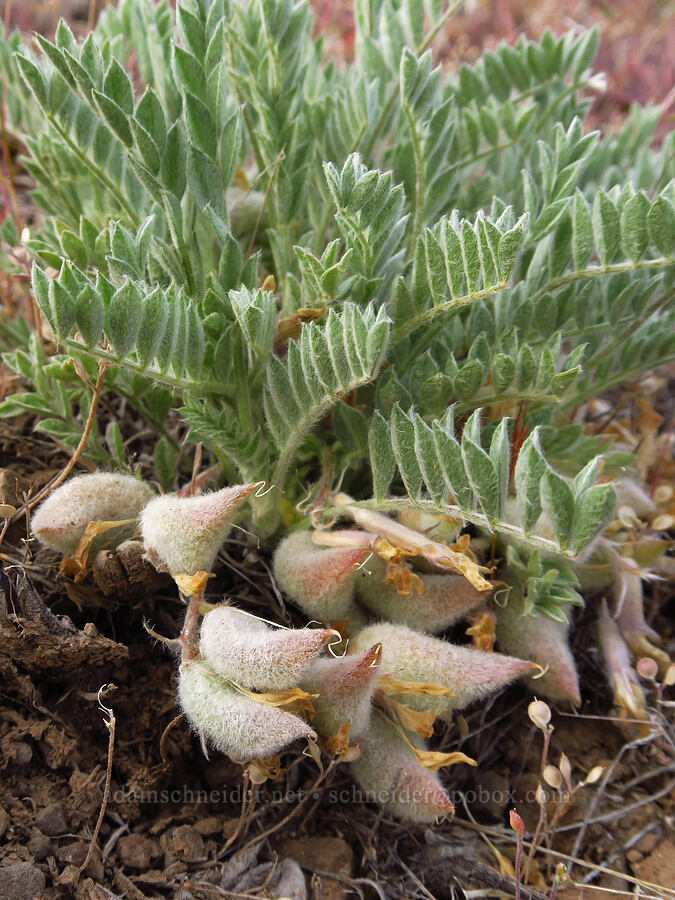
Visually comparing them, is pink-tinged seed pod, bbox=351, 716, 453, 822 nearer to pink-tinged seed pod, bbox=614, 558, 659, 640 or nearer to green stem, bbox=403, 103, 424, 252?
pink-tinged seed pod, bbox=614, 558, 659, 640

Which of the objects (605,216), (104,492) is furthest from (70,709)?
(605,216)

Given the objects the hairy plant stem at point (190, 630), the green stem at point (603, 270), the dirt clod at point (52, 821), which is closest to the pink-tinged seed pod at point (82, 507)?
the hairy plant stem at point (190, 630)

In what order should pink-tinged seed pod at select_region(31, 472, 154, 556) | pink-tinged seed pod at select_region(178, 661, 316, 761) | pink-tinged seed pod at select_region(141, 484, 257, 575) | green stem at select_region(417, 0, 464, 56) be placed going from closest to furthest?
1. pink-tinged seed pod at select_region(178, 661, 316, 761)
2. pink-tinged seed pod at select_region(141, 484, 257, 575)
3. pink-tinged seed pod at select_region(31, 472, 154, 556)
4. green stem at select_region(417, 0, 464, 56)

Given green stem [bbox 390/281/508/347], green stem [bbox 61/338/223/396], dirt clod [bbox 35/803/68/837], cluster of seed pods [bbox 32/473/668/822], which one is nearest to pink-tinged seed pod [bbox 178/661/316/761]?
cluster of seed pods [bbox 32/473/668/822]

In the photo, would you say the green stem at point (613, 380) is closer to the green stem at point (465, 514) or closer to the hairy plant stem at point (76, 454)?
the green stem at point (465, 514)

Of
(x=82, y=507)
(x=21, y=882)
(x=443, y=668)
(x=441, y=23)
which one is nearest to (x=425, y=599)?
(x=443, y=668)

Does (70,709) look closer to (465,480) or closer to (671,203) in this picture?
(465,480)

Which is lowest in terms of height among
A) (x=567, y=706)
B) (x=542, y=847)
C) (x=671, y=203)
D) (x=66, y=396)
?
(x=542, y=847)

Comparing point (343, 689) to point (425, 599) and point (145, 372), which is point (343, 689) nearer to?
point (425, 599)
